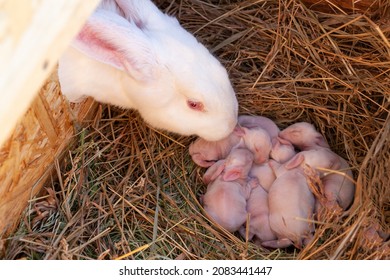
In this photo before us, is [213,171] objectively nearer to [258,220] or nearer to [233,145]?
[233,145]

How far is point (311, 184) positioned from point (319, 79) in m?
0.92

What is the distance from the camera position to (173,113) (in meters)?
3.51

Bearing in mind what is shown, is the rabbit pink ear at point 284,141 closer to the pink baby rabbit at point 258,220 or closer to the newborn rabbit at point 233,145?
the newborn rabbit at point 233,145

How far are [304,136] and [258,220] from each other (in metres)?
0.64

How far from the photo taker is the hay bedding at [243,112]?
318 centimetres

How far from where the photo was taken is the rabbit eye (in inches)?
135

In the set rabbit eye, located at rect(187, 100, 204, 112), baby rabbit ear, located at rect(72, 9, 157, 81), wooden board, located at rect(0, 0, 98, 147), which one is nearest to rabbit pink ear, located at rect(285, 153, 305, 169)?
rabbit eye, located at rect(187, 100, 204, 112)

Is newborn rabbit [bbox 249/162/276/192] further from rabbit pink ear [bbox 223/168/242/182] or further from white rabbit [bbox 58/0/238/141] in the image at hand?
white rabbit [bbox 58/0/238/141]

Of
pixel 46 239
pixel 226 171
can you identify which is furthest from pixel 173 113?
pixel 46 239

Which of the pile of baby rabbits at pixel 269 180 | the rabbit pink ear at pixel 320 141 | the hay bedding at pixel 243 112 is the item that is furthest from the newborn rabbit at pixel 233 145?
the rabbit pink ear at pixel 320 141

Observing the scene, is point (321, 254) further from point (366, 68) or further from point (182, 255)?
point (366, 68)

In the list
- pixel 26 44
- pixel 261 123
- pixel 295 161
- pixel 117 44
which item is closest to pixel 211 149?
pixel 261 123

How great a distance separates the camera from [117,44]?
315 cm
